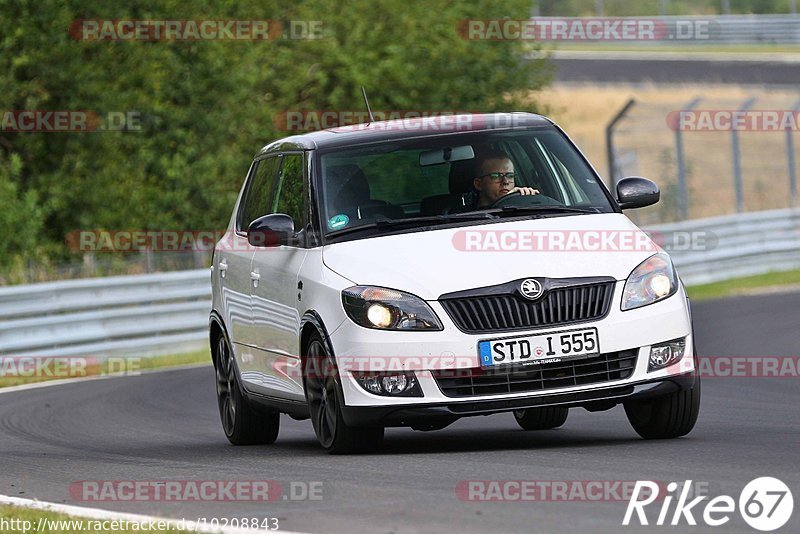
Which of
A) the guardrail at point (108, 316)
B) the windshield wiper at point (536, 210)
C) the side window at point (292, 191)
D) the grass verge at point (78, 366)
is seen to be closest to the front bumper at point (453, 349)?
the windshield wiper at point (536, 210)

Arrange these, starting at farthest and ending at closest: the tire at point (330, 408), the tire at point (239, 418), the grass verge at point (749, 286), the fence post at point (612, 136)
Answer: the grass verge at point (749, 286)
the fence post at point (612, 136)
the tire at point (239, 418)
the tire at point (330, 408)

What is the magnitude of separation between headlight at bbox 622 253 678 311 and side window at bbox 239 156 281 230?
2863 mm

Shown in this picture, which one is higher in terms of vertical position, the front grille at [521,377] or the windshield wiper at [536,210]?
the windshield wiper at [536,210]

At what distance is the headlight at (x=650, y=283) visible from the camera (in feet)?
29.5

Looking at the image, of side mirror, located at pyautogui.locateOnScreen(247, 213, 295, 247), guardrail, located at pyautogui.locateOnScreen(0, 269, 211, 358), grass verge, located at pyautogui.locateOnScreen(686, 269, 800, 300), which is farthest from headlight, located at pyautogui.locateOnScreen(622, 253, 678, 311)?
grass verge, located at pyautogui.locateOnScreen(686, 269, 800, 300)

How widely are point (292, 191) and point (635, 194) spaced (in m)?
2.04

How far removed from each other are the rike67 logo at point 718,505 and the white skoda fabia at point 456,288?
5.33 ft

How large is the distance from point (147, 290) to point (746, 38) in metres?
40.7

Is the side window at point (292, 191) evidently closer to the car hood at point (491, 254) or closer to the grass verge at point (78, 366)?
the car hood at point (491, 254)

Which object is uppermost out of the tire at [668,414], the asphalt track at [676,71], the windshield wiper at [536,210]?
the windshield wiper at [536,210]

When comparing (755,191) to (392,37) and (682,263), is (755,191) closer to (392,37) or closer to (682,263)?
(392,37)

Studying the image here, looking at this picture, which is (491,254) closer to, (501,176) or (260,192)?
(501,176)

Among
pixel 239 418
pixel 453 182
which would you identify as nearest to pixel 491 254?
pixel 453 182

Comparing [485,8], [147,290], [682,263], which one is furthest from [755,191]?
[147,290]
